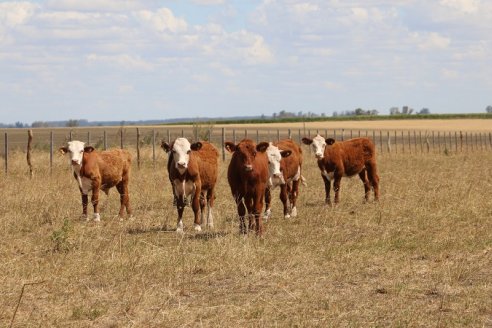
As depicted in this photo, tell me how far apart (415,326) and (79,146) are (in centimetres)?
918

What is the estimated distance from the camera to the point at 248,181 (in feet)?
40.5

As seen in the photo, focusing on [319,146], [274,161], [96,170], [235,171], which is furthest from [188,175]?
[319,146]

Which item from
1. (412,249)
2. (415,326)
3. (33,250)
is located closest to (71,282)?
(33,250)

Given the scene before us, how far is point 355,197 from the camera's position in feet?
61.1

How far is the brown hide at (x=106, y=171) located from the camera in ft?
50.0

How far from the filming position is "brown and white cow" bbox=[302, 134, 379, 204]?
17844mm

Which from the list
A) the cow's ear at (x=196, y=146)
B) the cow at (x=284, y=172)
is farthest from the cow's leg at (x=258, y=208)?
the cow's ear at (x=196, y=146)

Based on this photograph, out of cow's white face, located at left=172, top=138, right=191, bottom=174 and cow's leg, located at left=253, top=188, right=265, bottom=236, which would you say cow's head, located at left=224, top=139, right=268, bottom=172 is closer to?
cow's leg, located at left=253, top=188, right=265, bottom=236

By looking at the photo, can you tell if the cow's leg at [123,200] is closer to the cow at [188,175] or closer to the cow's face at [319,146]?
the cow at [188,175]

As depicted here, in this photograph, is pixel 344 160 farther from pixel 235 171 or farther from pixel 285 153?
pixel 235 171

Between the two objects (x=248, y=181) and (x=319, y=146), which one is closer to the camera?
(x=248, y=181)

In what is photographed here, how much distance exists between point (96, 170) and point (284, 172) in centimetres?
347

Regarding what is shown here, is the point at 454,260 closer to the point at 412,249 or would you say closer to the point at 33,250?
the point at 412,249

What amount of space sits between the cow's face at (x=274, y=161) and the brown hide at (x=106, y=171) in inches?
123
